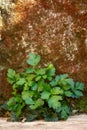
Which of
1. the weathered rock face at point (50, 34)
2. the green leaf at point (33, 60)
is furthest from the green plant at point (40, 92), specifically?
the weathered rock face at point (50, 34)

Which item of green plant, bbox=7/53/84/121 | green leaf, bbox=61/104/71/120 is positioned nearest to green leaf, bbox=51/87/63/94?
green plant, bbox=7/53/84/121

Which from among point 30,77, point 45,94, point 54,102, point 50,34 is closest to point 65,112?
point 54,102

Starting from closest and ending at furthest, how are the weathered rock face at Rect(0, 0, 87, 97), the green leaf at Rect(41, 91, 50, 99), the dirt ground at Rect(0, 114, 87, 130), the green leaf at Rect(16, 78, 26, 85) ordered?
the dirt ground at Rect(0, 114, 87, 130)
the green leaf at Rect(41, 91, 50, 99)
the green leaf at Rect(16, 78, 26, 85)
the weathered rock face at Rect(0, 0, 87, 97)

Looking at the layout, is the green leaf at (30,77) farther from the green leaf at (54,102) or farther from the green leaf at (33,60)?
the green leaf at (54,102)

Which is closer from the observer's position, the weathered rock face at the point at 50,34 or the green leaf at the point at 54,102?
the green leaf at the point at 54,102

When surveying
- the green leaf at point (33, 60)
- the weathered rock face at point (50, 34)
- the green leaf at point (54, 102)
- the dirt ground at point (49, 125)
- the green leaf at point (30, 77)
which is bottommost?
the dirt ground at point (49, 125)

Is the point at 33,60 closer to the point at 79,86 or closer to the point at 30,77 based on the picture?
the point at 30,77

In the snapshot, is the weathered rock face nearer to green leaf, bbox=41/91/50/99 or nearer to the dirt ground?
green leaf, bbox=41/91/50/99

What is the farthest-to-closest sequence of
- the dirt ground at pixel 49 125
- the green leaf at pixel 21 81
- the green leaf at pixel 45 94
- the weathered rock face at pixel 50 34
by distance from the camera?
the weathered rock face at pixel 50 34 < the green leaf at pixel 21 81 < the green leaf at pixel 45 94 < the dirt ground at pixel 49 125

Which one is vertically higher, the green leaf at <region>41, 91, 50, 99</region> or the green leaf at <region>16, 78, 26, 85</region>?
the green leaf at <region>16, 78, 26, 85</region>
